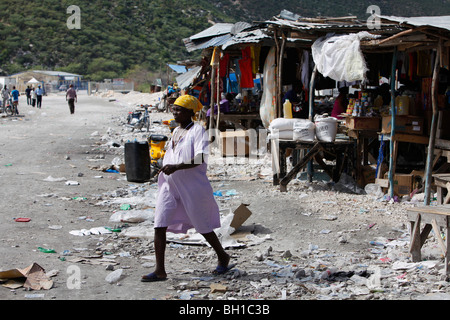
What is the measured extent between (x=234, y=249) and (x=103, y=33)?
75100mm

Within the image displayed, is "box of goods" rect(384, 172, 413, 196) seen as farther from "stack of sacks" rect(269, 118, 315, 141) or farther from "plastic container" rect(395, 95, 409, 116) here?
"stack of sacks" rect(269, 118, 315, 141)

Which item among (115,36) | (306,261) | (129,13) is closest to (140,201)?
(306,261)

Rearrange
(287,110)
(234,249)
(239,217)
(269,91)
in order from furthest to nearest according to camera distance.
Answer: (269,91)
(287,110)
(239,217)
(234,249)

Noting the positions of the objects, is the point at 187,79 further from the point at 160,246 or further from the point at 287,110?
the point at 160,246

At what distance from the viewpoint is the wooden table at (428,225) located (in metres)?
4.86

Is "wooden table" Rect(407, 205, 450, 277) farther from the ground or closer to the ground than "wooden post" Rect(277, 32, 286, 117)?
closer to the ground

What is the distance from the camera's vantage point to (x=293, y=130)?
9.00 meters

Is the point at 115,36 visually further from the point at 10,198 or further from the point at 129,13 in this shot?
the point at 10,198

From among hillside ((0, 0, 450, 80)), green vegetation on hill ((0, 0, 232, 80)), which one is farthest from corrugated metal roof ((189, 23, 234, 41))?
green vegetation on hill ((0, 0, 232, 80))

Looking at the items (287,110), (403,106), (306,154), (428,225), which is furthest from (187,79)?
(428,225)

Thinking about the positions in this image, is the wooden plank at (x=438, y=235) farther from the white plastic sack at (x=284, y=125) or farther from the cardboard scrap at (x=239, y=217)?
the white plastic sack at (x=284, y=125)

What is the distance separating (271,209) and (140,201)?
202 cm

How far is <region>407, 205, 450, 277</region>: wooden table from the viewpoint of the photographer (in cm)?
486

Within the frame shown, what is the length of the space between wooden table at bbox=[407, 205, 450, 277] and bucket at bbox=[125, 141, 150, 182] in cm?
570
